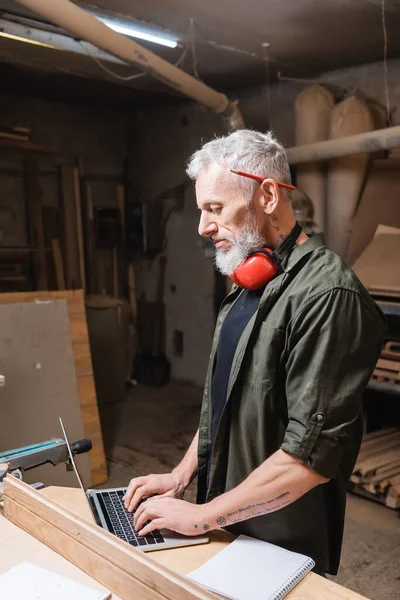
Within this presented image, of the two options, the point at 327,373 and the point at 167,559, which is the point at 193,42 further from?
the point at 167,559

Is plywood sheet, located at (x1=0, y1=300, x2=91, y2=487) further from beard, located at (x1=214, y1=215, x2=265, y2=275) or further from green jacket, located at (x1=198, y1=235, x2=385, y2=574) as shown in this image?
beard, located at (x1=214, y1=215, x2=265, y2=275)

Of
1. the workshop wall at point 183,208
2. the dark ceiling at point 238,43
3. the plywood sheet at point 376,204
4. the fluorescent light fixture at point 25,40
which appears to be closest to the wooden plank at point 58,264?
the workshop wall at point 183,208

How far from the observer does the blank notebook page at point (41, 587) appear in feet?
3.16

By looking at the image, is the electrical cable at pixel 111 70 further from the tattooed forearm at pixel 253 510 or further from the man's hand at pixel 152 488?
the tattooed forearm at pixel 253 510

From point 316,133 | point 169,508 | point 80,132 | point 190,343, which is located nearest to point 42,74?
point 80,132

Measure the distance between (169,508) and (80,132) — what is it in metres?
4.97

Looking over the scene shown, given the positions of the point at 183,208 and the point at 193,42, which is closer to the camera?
the point at 193,42

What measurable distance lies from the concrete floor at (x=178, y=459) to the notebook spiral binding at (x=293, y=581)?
1.52 metres

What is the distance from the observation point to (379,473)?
3123 mm

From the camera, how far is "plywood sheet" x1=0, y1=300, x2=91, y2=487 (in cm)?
306

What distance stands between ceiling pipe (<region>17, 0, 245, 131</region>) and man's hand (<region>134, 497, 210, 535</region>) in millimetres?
2302

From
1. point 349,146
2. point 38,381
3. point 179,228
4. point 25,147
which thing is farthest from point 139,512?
point 179,228

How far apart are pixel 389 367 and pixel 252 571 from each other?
231 cm

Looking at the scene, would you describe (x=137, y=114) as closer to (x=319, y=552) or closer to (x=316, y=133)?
(x=316, y=133)
